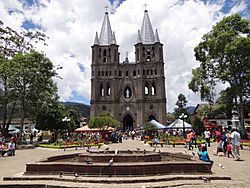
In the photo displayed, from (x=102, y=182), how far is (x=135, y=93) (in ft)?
163

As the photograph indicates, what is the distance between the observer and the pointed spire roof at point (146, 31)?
60312 millimetres

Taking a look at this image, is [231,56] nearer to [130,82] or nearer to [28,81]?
[28,81]

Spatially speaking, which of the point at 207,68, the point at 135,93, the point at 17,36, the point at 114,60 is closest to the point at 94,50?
the point at 114,60

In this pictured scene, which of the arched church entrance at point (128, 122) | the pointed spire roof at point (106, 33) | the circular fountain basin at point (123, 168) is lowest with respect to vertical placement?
the circular fountain basin at point (123, 168)

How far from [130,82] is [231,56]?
3413 cm

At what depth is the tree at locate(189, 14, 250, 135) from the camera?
2391 cm

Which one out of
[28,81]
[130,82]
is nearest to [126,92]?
[130,82]

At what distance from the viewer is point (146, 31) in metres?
61.6

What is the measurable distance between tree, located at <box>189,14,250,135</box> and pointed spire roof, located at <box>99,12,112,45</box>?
1440 inches

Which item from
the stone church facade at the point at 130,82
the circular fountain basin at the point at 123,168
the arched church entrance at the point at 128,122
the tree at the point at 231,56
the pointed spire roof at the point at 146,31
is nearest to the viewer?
the circular fountain basin at the point at 123,168

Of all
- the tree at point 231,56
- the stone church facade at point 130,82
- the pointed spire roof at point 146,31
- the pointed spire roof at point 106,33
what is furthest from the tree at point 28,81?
the pointed spire roof at point 146,31

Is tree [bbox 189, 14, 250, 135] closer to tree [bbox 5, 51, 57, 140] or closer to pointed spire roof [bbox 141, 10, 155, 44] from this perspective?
tree [bbox 5, 51, 57, 140]

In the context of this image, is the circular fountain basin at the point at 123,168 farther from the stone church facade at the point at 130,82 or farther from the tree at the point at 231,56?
the stone church facade at the point at 130,82

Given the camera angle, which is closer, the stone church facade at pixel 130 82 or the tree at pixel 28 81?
the tree at pixel 28 81
